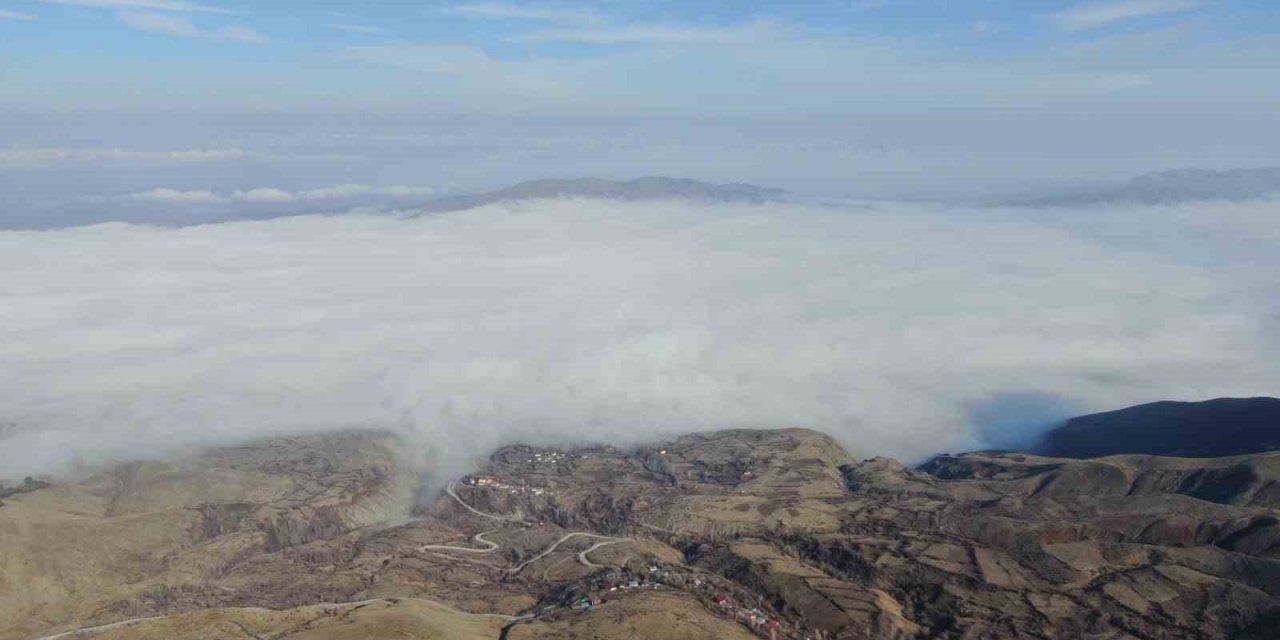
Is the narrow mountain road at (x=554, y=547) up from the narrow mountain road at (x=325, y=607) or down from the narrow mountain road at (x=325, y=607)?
down

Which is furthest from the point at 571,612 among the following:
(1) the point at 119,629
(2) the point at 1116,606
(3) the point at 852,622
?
(2) the point at 1116,606

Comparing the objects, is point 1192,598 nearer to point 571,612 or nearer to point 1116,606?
point 1116,606

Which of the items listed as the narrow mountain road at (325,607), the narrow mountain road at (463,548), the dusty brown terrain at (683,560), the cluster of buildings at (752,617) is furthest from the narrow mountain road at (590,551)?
the cluster of buildings at (752,617)

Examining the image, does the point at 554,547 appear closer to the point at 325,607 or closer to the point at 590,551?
the point at 590,551

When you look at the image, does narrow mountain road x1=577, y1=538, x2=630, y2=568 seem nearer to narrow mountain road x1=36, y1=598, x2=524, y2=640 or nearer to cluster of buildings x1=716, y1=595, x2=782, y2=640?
narrow mountain road x1=36, y1=598, x2=524, y2=640

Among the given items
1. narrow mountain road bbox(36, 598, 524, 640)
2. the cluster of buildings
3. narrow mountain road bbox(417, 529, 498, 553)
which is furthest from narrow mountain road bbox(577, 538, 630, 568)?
the cluster of buildings

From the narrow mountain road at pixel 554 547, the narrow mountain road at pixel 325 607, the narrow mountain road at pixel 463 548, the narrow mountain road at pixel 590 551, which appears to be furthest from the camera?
the narrow mountain road at pixel 463 548

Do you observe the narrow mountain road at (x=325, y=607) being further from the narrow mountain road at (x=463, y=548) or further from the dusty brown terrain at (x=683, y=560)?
the narrow mountain road at (x=463, y=548)

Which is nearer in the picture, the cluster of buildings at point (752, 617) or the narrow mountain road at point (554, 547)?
the cluster of buildings at point (752, 617)

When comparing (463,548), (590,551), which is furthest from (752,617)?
(463,548)
